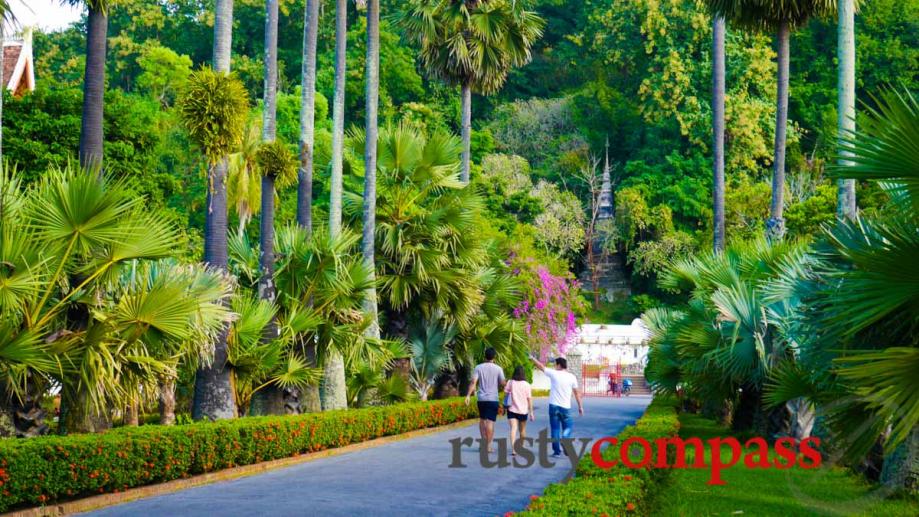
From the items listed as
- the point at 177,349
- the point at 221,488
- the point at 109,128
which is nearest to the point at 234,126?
the point at 177,349

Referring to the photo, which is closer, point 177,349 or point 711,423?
point 177,349

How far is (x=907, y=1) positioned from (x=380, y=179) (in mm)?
46852

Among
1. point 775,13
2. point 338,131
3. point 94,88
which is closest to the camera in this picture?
point 94,88

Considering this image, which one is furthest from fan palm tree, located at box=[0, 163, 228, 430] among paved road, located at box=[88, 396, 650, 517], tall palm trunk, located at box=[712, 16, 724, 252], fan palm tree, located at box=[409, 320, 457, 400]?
tall palm trunk, located at box=[712, 16, 724, 252]

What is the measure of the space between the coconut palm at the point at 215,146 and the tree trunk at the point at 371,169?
643 cm

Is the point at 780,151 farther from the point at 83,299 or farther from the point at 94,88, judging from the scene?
the point at 83,299

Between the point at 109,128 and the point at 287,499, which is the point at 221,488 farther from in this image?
the point at 109,128

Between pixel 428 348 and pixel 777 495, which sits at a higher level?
pixel 428 348

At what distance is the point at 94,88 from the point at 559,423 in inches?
352

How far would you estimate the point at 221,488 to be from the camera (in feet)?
49.0

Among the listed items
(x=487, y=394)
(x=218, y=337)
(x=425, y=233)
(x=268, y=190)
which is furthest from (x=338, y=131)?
(x=487, y=394)

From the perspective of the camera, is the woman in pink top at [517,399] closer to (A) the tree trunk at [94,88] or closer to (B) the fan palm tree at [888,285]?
(A) the tree trunk at [94,88]

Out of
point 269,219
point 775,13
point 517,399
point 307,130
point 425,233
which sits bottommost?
point 517,399

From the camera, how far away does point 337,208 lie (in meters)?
26.8
